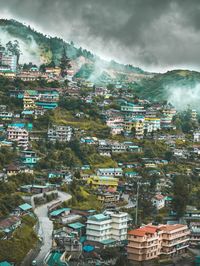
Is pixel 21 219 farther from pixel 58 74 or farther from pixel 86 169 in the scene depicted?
pixel 58 74

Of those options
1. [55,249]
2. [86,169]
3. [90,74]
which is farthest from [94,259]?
[90,74]

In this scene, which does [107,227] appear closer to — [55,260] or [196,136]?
[55,260]

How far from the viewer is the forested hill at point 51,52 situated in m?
76.4

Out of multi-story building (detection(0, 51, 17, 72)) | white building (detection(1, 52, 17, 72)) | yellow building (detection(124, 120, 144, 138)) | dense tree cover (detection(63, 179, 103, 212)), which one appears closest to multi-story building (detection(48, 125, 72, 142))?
dense tree cover (detection(63, 179, 103, 212))

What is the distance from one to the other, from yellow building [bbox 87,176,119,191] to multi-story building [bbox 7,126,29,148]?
524cm

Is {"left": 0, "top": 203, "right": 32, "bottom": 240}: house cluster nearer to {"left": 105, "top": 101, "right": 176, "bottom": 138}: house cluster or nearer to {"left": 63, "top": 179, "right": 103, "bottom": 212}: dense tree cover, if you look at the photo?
{"left": 63, "top": 179, "right": 103, "bottom": 212}: dense tree cover

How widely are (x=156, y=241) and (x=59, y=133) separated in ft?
51.3

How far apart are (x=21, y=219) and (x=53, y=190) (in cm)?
649

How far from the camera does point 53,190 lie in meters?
35.3

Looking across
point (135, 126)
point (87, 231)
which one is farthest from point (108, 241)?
point (135, 126)

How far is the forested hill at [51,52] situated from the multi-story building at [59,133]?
99.9 feet

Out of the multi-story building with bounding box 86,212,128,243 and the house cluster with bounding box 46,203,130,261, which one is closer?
the house cluster with bounding box 46,203,130,261

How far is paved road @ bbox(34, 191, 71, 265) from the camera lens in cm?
2695

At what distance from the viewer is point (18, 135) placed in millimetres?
41781
